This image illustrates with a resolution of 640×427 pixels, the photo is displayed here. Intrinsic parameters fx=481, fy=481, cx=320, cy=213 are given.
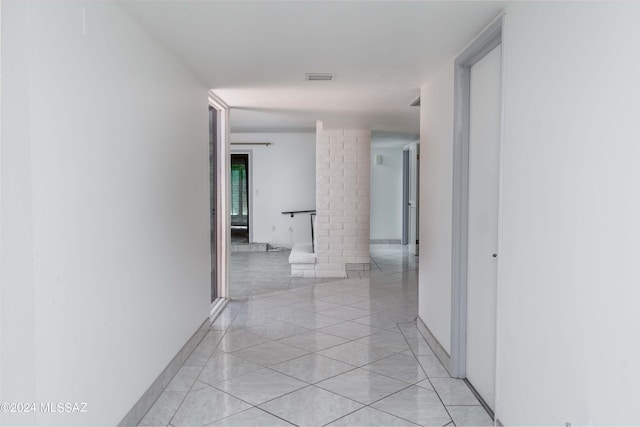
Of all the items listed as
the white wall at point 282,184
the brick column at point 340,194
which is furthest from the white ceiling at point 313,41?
the white wall at point 282,184

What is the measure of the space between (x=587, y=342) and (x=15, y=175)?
188 centimetres

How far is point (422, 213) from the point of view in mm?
4062

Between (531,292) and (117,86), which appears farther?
(117,86)

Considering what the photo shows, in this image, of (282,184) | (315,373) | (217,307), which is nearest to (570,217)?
(315,373)

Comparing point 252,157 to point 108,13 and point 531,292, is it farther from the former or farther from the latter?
point 531,292

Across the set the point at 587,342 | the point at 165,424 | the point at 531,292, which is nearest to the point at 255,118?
the point at 165,424

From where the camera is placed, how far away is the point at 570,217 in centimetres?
163

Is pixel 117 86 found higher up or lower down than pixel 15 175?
higher up

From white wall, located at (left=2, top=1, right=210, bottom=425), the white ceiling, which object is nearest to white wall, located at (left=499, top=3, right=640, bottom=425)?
the white ceiling

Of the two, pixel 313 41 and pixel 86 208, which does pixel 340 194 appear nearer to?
pixel 313 41

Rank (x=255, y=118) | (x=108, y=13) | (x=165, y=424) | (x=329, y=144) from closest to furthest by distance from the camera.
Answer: (x=108, y=13) < (x=165, y=424) < (x=255, y=118) < (x=329, y=144)

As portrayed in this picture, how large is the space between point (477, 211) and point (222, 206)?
3.00 metres

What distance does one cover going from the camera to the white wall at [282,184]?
30.2 ft

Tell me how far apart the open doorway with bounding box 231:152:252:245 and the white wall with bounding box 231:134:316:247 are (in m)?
0.18
